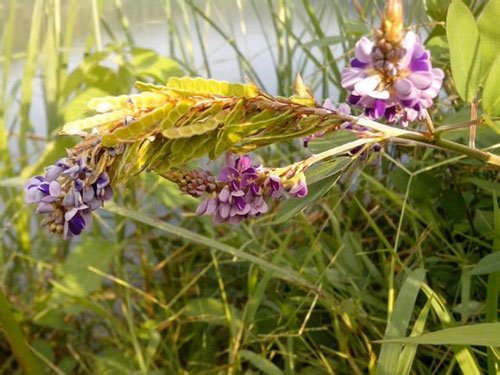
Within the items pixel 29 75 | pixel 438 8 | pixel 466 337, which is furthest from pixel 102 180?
pixel 29 75

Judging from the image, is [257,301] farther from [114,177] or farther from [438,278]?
[114,177]

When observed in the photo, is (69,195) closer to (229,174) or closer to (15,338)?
(229,174)

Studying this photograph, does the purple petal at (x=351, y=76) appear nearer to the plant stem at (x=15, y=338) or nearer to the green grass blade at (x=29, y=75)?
the plant stem at (x=15, y=338)

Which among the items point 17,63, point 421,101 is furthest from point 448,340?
point 17,63

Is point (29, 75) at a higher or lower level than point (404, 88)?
lower

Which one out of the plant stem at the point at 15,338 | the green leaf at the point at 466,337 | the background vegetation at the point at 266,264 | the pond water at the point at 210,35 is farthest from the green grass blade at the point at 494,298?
the pond water at the point at 210,35

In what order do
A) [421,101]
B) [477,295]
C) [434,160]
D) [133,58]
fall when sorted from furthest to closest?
[133,58]
[434,160]
[477,295]
[421,101]

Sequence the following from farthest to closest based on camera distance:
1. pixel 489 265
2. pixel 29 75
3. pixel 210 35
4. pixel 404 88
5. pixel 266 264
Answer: pixel 210 35 → pixel 29 75 → pixel 266 264 → pixel 489 265 → pixel 404 88
